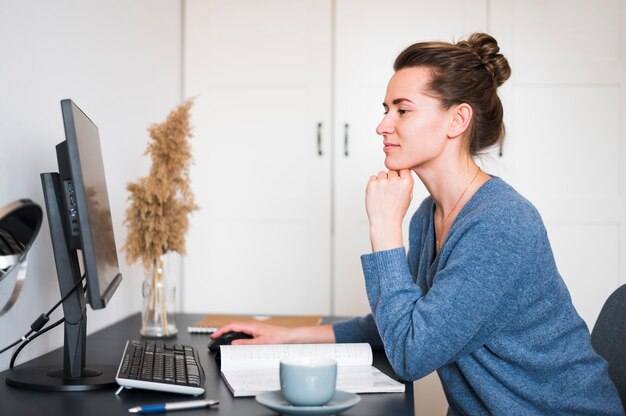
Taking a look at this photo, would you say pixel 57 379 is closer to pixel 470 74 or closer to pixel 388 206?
pixel 388 206

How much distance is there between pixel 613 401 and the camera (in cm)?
146

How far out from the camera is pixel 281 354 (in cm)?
145

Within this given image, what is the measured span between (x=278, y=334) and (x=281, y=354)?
27cm

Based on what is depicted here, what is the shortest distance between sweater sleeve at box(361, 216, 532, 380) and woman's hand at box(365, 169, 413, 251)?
76 millimetres

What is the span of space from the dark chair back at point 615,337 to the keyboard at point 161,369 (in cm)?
86

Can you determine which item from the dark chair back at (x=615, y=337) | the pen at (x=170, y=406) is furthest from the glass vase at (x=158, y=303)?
the dark chair back at (x=615, y=337)

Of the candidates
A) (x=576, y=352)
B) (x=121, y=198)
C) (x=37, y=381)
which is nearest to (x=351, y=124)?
(x=121, y=198)

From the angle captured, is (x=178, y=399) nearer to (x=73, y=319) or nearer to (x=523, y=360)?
(x=73, y=319)

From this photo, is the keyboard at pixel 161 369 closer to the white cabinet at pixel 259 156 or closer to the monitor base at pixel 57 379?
the monitor base at pixel 57 379

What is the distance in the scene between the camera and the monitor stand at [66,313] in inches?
51.5

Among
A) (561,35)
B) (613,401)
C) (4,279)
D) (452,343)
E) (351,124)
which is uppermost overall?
(561,35)

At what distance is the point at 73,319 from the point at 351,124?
5.93 ft

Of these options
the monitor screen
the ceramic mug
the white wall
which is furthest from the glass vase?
the ceramic mug

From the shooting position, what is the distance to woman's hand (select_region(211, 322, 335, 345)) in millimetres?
1692
